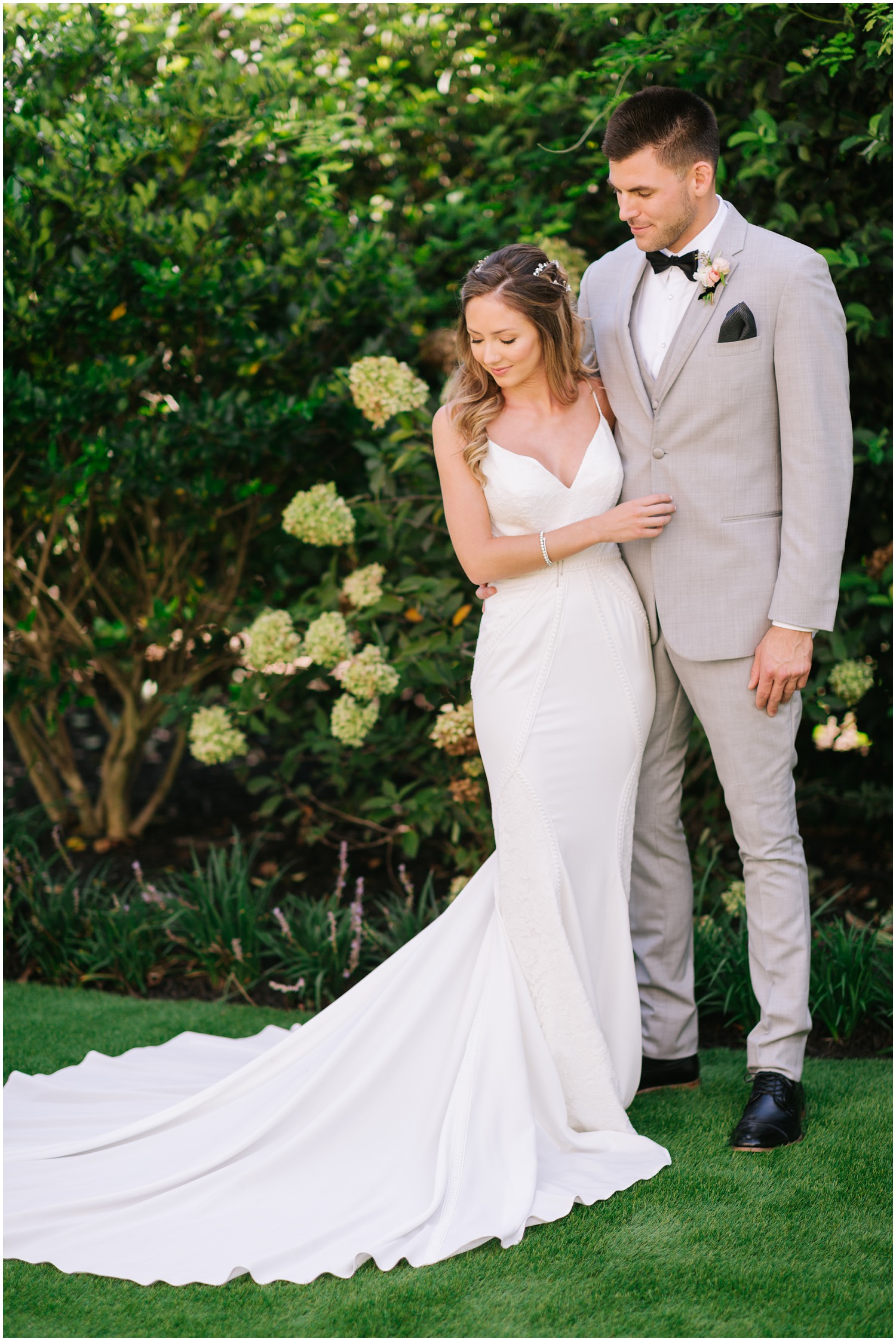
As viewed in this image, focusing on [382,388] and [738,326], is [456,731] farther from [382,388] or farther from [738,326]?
[738,326]

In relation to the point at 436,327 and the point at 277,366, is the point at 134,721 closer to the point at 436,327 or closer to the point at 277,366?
the point at 277,366

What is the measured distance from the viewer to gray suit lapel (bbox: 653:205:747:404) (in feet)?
8.71

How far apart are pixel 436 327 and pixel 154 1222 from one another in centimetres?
321

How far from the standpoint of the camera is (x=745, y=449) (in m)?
2.67

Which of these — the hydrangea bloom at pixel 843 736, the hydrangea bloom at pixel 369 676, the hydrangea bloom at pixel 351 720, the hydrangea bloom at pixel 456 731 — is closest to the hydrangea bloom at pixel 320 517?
the hydrangea bloom at pixel 369 676

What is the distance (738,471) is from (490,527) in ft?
1.85

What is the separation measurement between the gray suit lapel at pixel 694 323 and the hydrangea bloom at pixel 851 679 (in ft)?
4.22

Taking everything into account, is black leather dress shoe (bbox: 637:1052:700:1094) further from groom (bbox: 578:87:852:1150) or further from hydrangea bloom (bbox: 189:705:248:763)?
hydrangea bloom (bbox: 189:705:248:763)

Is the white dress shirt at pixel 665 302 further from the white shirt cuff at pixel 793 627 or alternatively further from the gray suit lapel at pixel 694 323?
the white shirt cuff at pixel 793 627

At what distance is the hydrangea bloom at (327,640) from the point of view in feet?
12.0

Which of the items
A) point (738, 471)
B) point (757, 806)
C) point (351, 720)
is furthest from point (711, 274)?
point (351, 720)

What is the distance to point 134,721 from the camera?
15.7ft

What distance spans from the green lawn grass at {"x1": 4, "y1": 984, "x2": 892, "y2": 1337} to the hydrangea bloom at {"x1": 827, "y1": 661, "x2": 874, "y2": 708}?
4.38ft

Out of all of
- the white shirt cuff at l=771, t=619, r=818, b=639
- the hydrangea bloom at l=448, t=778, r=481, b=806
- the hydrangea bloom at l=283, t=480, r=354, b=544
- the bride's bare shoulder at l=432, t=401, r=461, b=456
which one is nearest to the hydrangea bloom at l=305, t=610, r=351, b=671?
the hydrangea bloom at l=283, t=480, r=354, b=544
